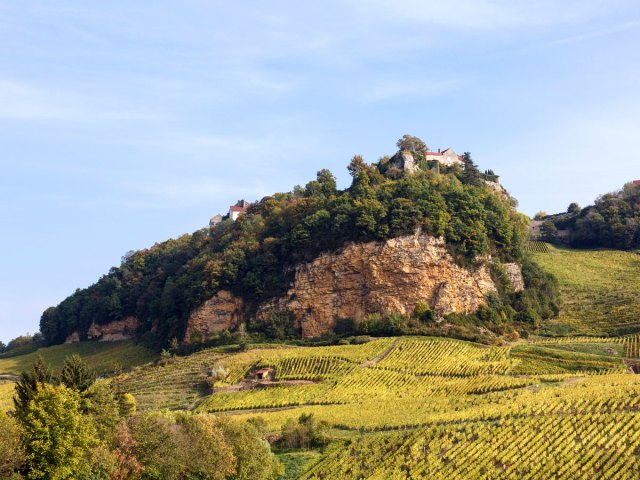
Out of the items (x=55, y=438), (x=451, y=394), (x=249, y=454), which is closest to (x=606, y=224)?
(x=451, y=394)

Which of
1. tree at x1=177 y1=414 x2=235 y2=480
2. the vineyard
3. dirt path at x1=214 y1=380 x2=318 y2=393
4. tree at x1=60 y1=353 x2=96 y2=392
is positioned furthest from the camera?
dirt path at x1=214 y1=380 x2=318 y2=393

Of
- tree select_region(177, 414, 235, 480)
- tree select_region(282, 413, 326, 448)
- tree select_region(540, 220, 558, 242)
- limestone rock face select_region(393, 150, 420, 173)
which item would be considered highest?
limestone rock face select_region(393, 150, 420, 173)

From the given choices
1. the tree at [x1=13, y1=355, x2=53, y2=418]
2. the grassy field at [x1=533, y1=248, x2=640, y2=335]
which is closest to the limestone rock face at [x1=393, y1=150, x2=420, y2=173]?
the grassy field at [x1=533, y1=248, x2=640, y2=335]

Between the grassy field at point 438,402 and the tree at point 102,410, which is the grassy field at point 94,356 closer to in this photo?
the grassy field at point 438,402

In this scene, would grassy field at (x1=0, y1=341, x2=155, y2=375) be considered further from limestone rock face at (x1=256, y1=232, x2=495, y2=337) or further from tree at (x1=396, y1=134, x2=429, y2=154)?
tree at (x1=396, y1=134, x2=429, y2=154)

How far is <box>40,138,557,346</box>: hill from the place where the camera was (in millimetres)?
82625

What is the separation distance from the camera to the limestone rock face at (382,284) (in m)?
82.6

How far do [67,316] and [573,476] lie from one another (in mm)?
91860

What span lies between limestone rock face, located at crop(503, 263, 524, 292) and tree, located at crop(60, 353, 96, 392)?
5690cm

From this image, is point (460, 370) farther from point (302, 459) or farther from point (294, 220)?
point (294, 220)

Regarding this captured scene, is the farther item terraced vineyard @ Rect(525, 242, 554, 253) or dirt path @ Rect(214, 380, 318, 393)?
terraced vineyard @ Rect(525, 242, 554, 253)

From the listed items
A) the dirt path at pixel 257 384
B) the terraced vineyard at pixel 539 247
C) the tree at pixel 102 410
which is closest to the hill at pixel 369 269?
the terraced vineyard at pixel 539 247

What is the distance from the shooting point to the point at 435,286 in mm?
83188

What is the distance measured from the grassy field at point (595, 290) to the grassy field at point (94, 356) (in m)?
45.1
